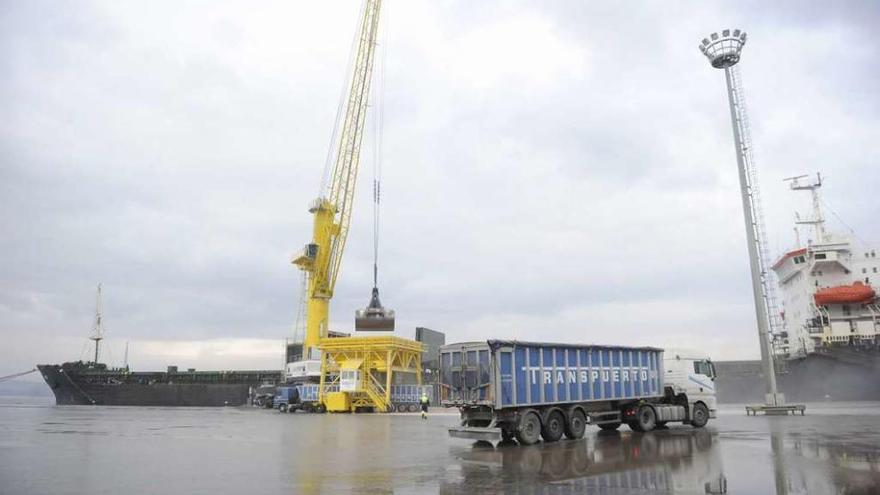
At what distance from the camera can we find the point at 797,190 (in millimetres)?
62344

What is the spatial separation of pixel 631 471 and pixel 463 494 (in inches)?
176

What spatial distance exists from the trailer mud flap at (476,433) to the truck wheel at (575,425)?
303 cm

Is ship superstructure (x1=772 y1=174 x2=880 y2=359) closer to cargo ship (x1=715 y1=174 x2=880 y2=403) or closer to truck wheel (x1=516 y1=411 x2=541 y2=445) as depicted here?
cargo ship (x1=715 y1=174 x2=880 y2=403)

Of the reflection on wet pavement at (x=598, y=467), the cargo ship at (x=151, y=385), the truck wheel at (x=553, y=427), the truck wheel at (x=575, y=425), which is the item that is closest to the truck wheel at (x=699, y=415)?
the reflection on wet pavement at (x=598, y=467)

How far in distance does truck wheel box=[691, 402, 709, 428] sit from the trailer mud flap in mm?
10401

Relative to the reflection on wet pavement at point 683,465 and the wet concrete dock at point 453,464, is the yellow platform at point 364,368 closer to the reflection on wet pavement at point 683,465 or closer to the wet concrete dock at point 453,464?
the wet concrete dock at point 453,464

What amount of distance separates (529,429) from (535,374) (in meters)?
1.79

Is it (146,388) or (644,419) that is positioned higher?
(146,388)

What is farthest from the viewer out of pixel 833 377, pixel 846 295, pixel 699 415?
pixel 846 295

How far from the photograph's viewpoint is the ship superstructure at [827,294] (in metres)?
51.0

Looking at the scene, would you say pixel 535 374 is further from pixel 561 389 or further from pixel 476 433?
pixel 476 433

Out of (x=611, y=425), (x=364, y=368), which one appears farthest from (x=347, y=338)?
(x=611, y=425)

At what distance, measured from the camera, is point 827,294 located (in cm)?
5288

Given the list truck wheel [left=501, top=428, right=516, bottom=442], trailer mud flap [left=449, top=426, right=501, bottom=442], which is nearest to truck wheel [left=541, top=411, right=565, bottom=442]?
truck wheel [left=501, top=428, right=516, bottom=442]
